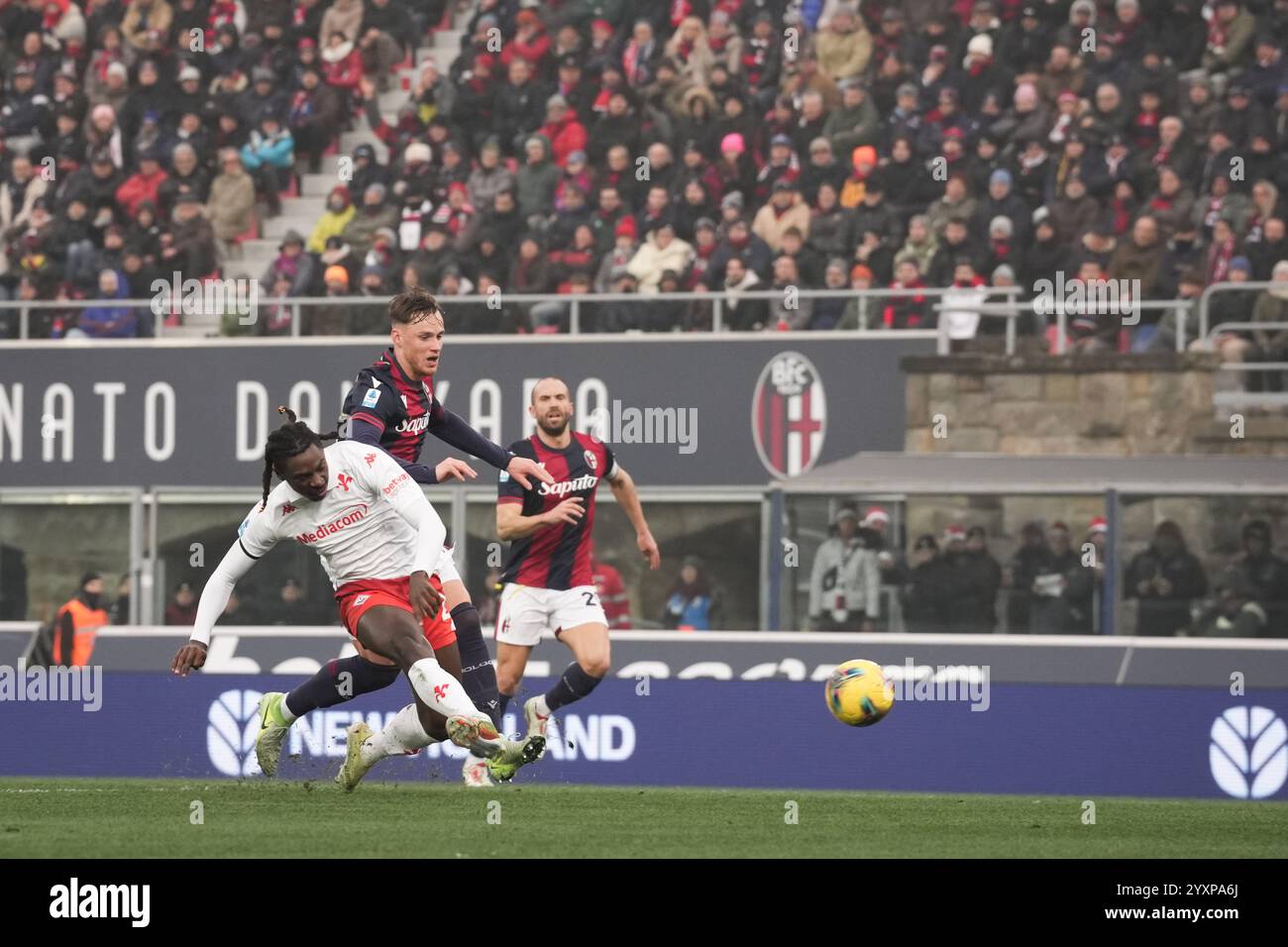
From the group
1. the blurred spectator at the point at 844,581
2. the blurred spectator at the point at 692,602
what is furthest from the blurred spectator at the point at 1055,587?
the blurred spectator at the point at 692,602

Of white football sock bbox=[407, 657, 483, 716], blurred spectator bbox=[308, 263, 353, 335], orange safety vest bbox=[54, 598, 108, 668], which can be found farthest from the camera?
blurred spectator bbox=[308, 263, 353, 335]

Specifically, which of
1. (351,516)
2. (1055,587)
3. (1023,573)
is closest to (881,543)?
(1023,573)

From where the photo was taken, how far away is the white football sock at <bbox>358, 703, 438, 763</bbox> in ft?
35.3

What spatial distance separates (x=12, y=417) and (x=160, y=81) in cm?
439

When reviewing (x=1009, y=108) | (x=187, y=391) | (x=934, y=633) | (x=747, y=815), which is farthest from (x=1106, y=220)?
(x=747, y=815)

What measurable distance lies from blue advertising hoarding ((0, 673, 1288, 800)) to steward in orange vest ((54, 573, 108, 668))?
2271 mm

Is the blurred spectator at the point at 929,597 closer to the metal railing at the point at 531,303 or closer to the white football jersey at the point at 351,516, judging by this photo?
the metal railing at the point at 531,303

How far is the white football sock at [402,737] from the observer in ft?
35.3

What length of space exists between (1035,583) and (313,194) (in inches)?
386

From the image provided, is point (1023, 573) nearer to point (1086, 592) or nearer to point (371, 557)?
point (1086, 592)

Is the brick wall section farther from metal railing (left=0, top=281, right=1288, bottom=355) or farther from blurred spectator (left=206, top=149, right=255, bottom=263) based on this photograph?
blurred spectator (left=206, top=149, right=255, bottom=263)

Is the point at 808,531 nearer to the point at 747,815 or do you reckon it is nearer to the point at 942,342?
the point at 942,342

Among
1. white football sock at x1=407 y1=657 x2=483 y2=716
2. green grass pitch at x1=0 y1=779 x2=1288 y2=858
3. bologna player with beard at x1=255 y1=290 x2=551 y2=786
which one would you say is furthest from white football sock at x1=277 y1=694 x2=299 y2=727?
white football sock at x1=407 y1=657 x2=483 y2=716

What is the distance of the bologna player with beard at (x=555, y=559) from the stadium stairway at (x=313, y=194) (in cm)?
931
